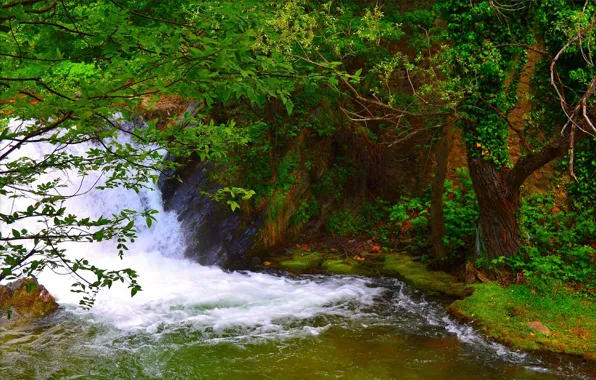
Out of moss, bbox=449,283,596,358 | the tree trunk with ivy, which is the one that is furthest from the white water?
the tree trunk with ivy

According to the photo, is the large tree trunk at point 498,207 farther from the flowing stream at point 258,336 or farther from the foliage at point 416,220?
the flowing stream at point 258,336

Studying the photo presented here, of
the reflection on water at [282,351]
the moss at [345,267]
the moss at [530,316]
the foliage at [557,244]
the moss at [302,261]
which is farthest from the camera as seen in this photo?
the moss at [302,261]

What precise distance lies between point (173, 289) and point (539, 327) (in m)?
6.19

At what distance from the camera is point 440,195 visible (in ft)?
31.1

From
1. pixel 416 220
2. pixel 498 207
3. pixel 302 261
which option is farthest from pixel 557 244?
pixel 302 261

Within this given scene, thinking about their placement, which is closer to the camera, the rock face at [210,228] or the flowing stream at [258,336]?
the flowing stream at [258,336]

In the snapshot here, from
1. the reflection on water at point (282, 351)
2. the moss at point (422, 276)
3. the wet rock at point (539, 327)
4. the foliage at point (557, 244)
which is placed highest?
the foliage at point (557, 244)

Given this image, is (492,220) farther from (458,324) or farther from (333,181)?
(333,181)

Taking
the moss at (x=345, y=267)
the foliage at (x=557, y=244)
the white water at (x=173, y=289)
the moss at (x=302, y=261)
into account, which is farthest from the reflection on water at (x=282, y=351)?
the moss at (x=302, y=261)

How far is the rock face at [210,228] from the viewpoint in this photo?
1117cm

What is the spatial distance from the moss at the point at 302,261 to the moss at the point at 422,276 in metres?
1.50

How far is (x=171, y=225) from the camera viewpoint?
1163cm

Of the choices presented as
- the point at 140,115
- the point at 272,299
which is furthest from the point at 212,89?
the point at 140,115

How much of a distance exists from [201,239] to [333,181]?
142 inches
